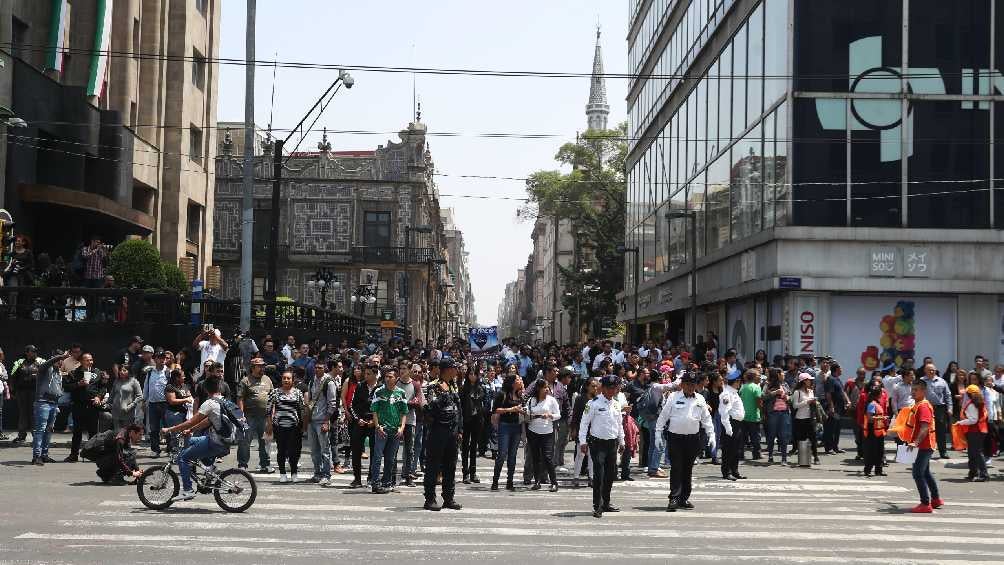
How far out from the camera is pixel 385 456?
17.0 m

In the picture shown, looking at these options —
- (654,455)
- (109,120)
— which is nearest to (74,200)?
(109,120)

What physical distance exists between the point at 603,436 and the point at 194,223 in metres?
39.2

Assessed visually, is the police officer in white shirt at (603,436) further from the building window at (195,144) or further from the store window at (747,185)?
the building window at (195,144)

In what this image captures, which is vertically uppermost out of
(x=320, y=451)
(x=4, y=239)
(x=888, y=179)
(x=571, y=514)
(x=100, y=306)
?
(x=888, y=179)

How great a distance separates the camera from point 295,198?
8050 cm

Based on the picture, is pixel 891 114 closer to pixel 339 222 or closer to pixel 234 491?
pixel 234 491

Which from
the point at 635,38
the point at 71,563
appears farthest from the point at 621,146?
the point at 71,563

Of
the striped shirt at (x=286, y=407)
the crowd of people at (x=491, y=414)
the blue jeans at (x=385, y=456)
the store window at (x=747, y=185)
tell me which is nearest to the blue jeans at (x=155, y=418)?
the crowd of people at (x=491, y=414)

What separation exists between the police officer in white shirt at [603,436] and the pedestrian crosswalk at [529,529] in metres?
0.43

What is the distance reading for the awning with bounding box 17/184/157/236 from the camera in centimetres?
3234

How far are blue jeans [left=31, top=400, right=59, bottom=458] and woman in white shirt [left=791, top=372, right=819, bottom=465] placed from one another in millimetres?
13118

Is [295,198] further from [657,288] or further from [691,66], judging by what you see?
[691,66]

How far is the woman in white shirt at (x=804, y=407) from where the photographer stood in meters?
21.8

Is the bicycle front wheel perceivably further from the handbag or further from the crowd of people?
the handbag
